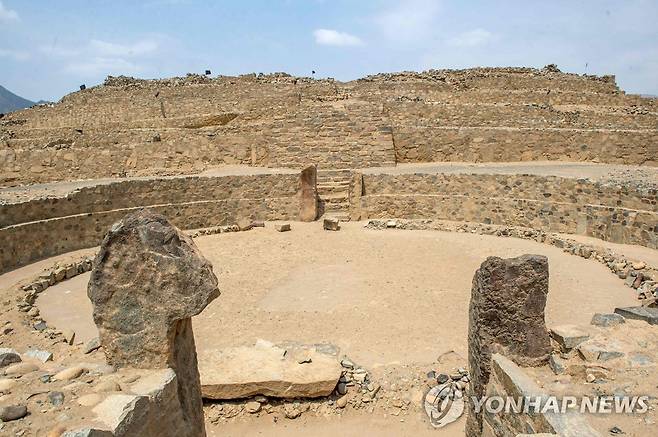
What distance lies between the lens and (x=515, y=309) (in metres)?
4.95

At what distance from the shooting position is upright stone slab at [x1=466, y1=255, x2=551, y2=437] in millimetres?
4945

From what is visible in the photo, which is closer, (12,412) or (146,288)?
A: (12,412)

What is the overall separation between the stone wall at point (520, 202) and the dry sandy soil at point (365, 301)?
1559 mm

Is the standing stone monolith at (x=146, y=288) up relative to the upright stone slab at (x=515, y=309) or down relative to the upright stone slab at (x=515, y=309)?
up

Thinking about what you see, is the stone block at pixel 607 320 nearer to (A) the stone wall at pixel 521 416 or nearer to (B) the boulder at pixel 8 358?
(A) the stone wall at pixel 521 416

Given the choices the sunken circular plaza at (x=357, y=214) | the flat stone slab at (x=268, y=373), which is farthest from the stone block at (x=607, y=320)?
the flat stone slab at (x=268, y=373)

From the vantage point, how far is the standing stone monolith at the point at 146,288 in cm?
389

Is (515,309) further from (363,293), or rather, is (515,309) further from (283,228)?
(283,228)

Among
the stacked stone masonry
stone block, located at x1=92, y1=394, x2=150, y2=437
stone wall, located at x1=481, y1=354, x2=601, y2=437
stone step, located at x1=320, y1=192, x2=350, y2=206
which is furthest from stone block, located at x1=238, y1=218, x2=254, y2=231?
stone block, located at x1=92, y1=394, x2=150, y2=437

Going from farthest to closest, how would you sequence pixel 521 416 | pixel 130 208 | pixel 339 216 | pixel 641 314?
1. pixel 339 216
2. pixel 130 208
3. pixel 641 314
4. pixel 521 416

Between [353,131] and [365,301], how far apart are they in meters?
12.2

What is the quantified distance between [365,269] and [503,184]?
6312 millimetres

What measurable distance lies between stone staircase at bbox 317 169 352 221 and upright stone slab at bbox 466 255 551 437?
1163cm

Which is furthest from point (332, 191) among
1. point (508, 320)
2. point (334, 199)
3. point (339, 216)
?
point (508, 320)
